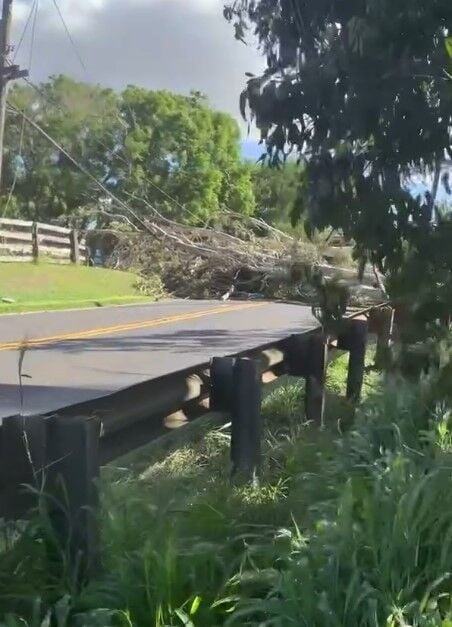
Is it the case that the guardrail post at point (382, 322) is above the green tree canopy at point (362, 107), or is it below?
below

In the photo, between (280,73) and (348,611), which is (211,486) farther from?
(280,73)

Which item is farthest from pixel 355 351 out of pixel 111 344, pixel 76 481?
pixel 76 481

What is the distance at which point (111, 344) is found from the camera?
14188 mm

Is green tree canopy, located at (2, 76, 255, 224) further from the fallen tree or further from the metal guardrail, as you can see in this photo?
the metal guardrail

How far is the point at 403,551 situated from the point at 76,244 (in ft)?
102

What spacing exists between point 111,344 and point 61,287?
12.4m

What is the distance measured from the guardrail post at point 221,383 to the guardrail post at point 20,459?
258cm

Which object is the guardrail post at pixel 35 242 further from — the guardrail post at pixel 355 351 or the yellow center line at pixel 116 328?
the guardrail post at pixel 355 351

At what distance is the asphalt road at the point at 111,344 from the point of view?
9633 mm

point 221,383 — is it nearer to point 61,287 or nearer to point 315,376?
point 315,376

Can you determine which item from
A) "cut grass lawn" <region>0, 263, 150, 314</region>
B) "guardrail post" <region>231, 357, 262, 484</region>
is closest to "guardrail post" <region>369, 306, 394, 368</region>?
"guardrail post" <region>231, 357, 262, 484</region>

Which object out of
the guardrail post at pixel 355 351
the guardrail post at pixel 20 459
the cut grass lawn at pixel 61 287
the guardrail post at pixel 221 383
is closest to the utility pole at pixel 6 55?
the cut grass lawn at pixel 61 287

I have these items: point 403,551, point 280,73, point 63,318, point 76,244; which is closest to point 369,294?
point 280,73

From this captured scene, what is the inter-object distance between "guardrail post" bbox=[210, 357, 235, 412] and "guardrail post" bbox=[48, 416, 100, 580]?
2504 mm
